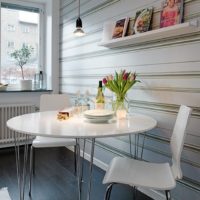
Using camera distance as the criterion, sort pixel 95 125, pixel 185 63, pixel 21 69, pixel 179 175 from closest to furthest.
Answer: pixel 179 175 < pixel 95 125 < pixel 185 63 < pixel 21 69

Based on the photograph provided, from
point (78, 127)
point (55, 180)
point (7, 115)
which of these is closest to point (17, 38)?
point (7, 115)

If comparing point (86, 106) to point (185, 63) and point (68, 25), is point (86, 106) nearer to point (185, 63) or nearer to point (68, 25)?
point (185, 63)

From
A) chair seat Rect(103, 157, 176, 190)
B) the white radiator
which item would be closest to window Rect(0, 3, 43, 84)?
the white radiator

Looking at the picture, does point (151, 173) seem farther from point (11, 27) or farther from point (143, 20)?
point (11, 27)

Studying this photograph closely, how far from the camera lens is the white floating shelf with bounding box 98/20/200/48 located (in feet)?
5.71

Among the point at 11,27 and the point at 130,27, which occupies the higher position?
the point at 11,27

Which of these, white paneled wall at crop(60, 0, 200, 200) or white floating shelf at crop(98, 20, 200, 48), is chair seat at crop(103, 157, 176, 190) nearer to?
white paneled wall at crop(60, 0, 200, 200)

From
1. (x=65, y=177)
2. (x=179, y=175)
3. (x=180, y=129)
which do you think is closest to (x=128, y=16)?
(x=180, y=129)

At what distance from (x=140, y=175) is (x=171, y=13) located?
4.14 ft

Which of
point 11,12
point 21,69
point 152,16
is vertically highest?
point 11,12

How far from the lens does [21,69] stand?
12.8 ft

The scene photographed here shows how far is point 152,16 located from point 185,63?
0.55m

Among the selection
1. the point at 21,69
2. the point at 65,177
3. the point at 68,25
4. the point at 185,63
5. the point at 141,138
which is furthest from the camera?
the point at 21,69

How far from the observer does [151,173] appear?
→ 1.58 m
